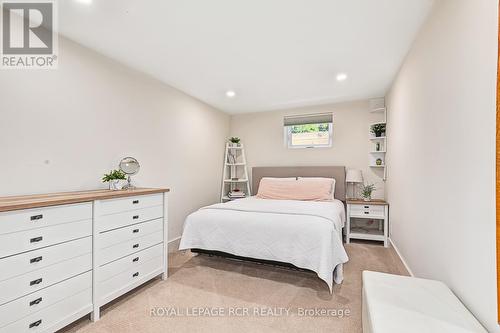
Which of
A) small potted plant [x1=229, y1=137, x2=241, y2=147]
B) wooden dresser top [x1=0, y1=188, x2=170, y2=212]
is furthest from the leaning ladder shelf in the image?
wooden dresser top [x1=0, y1=188, x2=170, y2=212]

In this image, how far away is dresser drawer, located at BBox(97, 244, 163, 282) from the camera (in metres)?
1.83

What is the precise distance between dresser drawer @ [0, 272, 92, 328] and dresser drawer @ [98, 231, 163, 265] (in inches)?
5.9

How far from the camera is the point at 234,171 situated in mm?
4922

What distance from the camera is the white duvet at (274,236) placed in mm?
2129

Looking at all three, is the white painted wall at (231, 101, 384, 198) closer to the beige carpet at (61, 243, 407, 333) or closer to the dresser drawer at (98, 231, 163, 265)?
the beige carpet at (61, 243, 407, 333)

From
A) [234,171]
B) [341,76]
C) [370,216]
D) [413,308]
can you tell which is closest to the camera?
[413,308]

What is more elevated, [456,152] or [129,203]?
[456,152]

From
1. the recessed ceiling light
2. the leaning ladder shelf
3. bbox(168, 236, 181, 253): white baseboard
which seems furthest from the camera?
the leaning ladder shelf

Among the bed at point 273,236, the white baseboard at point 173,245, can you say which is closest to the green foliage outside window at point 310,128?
the bed at point 273,236

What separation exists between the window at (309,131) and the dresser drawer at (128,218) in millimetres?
2933

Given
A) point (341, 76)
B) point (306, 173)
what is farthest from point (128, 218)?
point (306, 173)

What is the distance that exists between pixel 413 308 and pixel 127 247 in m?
2.08

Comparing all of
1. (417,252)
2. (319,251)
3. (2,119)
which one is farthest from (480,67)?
(2,119)

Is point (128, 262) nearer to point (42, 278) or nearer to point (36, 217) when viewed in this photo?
point (42, 278)
